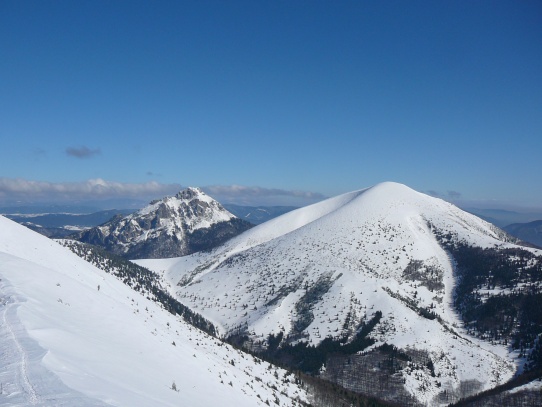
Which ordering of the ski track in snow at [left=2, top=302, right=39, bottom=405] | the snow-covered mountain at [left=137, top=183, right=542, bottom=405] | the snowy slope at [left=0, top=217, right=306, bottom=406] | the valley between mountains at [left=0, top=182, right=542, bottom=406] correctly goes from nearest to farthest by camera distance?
the ski track in snow at [left=2, top=302, right=39, bottom=405], the snowy slope at [left=0, top=217, right=306, bottom=406], the valley between mountains at [left=0, top=182, right=542, bottom=406], the snow-covered mountain at [left=137, top=183, right=542, bottom=405]

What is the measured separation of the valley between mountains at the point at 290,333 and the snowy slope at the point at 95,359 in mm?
145

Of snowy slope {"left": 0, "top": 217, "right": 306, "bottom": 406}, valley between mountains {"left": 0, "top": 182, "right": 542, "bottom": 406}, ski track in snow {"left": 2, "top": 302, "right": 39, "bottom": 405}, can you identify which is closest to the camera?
ski track in snow {"left": 2, "top": 302, "right": 39, "bottom": 405}

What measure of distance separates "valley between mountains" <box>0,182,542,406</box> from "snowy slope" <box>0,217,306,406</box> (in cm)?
14

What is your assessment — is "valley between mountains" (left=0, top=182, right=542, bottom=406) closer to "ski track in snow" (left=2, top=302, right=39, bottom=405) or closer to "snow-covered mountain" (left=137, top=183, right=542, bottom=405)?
"ski track in snow" (left=2, top=302, right=39, bottom=405)

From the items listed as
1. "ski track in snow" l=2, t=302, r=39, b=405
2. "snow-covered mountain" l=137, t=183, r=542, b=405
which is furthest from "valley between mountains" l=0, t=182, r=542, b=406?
"snow-covered mountain" l=137, t=183, r=542, b=405

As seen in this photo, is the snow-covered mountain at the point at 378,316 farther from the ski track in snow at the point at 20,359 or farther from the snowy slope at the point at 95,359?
the ski track in snow at the point at 20,359

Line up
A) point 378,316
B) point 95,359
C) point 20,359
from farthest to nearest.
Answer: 1. point 378,316
2. point 95,359
3. point 20,359

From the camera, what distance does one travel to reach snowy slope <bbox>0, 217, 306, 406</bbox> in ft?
53.6

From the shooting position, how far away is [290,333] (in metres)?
148

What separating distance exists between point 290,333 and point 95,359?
438ft

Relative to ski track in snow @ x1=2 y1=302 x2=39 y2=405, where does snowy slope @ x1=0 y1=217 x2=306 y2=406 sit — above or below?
below

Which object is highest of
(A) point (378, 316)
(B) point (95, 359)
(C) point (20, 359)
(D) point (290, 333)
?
(C) point (20, 359)

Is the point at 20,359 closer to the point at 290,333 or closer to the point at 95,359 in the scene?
the point at 95,359

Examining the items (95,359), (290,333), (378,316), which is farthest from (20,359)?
(378,316)
